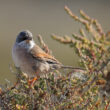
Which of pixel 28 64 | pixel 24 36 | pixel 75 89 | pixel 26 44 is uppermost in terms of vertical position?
pixel 24 36

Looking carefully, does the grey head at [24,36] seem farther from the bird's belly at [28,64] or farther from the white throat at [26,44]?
the bird's belly at [28,64]

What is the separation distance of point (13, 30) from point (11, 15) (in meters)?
3.26

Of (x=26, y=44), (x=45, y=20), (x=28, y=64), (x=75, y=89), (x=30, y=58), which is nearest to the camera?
(x=75, y=89)

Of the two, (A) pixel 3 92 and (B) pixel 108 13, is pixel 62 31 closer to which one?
(B) pixel 108 13

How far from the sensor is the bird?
217 inches

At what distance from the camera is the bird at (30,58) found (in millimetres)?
5512

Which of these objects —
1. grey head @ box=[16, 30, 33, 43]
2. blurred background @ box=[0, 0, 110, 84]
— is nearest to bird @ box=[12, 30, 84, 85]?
grey head @ box=[16, 30, 33, 43]

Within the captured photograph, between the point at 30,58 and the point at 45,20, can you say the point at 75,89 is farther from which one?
the point at 45,20

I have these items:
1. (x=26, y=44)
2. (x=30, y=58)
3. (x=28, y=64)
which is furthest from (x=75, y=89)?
(x=26, y=44)

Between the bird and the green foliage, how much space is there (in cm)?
218

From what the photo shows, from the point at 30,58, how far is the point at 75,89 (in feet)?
9.51

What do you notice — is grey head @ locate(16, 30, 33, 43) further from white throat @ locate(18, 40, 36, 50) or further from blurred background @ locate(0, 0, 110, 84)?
blurred background @ locate(0, 0, 110, 84)

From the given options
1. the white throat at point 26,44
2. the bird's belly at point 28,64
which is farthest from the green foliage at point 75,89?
the white throat at point 26,44

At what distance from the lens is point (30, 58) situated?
5.79 metres
